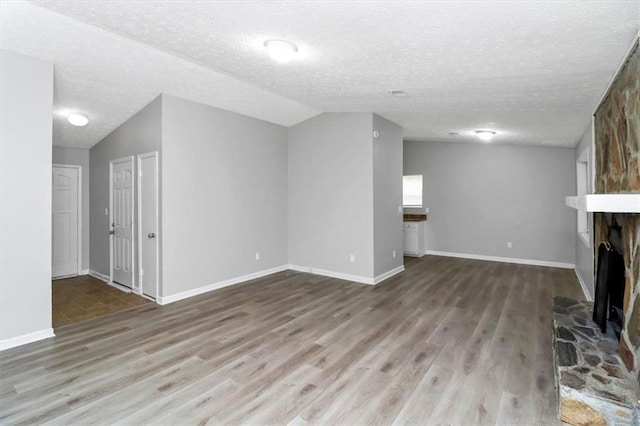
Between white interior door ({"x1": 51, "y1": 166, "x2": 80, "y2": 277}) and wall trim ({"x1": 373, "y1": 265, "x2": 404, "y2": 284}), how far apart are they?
5.10m

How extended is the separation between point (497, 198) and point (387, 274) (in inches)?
130

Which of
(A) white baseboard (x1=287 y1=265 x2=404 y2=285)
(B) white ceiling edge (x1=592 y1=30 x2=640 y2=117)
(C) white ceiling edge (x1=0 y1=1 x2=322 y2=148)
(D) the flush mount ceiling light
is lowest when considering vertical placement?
(A) white baseboard (x1=287 y1=265 x2=404 y2=285)

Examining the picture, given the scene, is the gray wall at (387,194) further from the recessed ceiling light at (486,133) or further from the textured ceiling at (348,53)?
the recessed ceiling light at (486,133)

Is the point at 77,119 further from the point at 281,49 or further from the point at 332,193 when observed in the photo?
the point at 332,193

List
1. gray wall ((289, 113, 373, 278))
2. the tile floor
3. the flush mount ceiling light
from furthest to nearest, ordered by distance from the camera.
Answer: gray wall ((289, 113, 373, 278))
the tile floor
the flush mount ceiling light

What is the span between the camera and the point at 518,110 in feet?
13.8

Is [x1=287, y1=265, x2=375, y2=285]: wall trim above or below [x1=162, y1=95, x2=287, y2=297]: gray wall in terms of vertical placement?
below

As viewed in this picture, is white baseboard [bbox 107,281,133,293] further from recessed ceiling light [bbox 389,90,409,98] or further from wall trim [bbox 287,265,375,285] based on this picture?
recessed ceiling light [bbox 389,90,409,98]

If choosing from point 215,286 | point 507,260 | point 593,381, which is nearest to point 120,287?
point 215,286

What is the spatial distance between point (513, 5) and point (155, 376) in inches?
135

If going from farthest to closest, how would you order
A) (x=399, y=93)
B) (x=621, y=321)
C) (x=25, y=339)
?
(x=399, y=93) < (x=25, y=339) < (x=621, y=321)

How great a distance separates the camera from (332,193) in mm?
5828

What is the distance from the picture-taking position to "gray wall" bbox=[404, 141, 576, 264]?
673cm

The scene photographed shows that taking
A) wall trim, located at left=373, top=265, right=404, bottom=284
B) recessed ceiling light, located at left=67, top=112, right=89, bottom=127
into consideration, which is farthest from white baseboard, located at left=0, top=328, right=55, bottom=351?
wall trim, located at left=373, top=265, right=404, bottom=284
